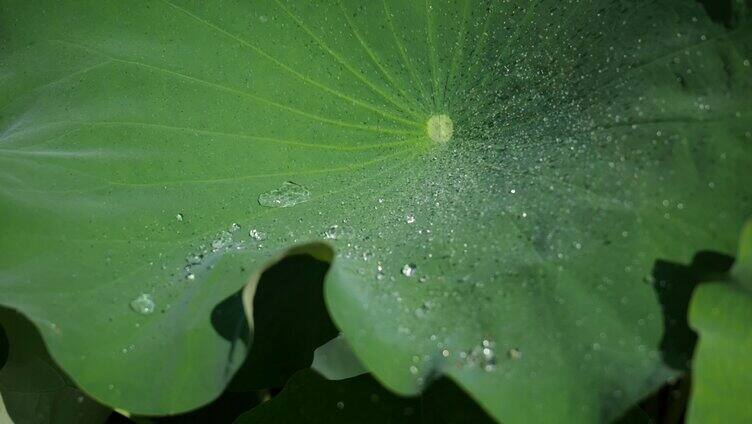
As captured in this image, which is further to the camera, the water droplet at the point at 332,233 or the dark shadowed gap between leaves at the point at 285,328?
the dark shadowed gap between leaves at the point at 285,328

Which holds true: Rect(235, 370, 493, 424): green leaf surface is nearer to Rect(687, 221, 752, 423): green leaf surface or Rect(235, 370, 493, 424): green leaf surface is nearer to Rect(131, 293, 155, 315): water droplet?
Rect(131, 293, 155, 315): water droplet

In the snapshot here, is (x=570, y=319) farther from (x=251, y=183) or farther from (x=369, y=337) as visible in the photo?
(x=251, y=183)

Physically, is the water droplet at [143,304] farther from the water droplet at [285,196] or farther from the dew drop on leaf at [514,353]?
the dew drop on leaf at [514,353]

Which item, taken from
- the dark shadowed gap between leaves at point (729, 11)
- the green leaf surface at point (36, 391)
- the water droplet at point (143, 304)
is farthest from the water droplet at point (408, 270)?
the green leaf surface at point (36, 391)

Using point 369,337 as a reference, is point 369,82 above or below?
above

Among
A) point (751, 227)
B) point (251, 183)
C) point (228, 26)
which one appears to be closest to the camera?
point (751, 227)

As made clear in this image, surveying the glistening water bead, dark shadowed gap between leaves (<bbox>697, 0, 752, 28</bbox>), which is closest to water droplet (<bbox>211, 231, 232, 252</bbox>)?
the glistening water bead

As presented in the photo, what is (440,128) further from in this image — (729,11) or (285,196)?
(729,11)

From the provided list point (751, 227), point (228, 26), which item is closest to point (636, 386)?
point (751, 227)
